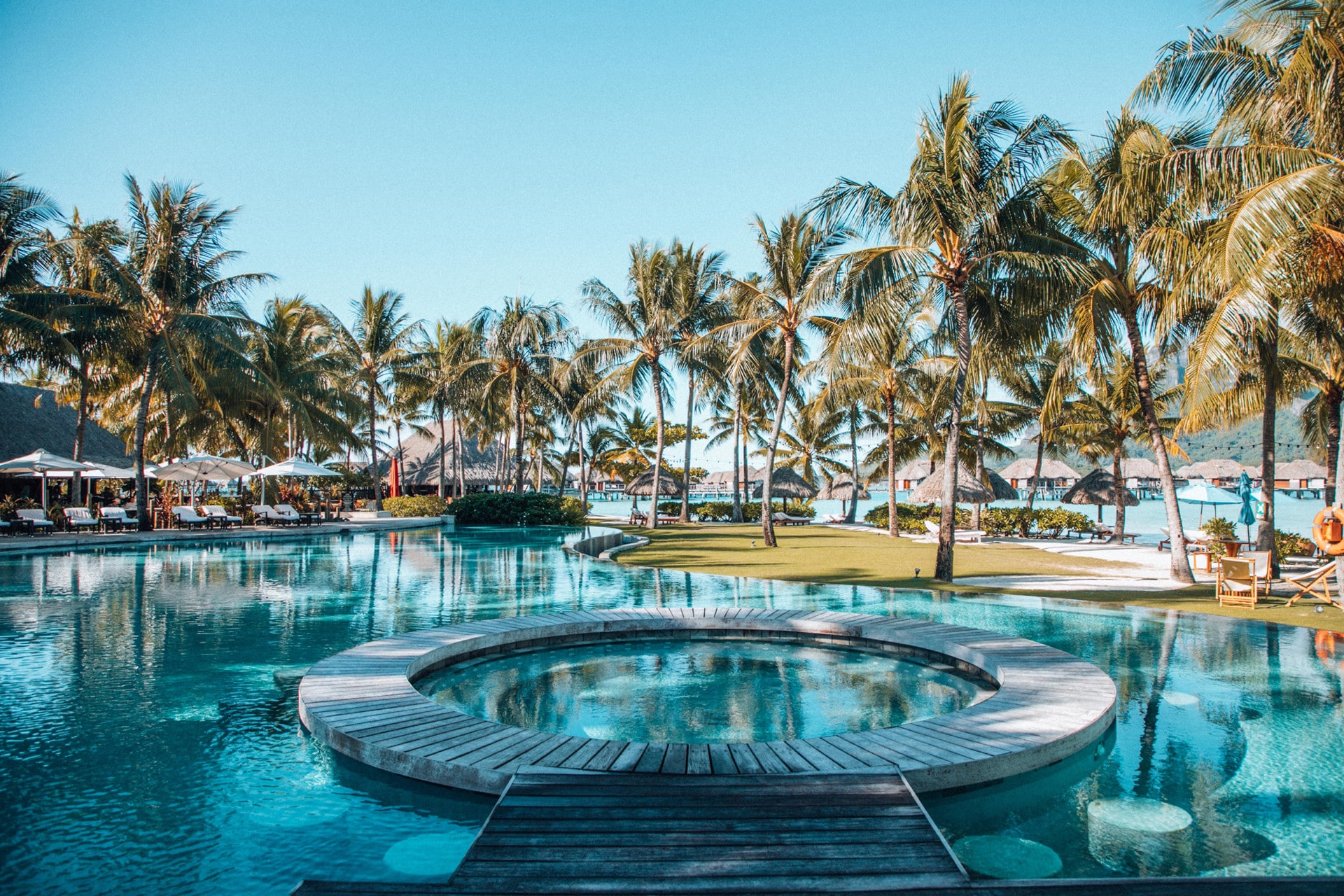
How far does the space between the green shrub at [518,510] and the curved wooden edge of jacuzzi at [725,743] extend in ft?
72.1

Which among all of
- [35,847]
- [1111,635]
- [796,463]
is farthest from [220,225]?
[796,463]

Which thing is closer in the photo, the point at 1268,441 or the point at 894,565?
the point at 1268,441

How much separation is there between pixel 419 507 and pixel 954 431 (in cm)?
2447

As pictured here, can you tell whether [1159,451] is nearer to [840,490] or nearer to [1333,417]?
[1333,417]

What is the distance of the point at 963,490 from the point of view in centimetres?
2659

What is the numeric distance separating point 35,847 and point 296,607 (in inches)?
298

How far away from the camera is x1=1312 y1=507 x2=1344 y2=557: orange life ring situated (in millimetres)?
9609

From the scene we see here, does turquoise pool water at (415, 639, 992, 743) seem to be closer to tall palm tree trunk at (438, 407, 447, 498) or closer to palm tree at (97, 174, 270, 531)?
palm tree at (97, 174, 270, 531)

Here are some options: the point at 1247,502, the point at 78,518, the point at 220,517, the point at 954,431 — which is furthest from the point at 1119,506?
the point at 78,518

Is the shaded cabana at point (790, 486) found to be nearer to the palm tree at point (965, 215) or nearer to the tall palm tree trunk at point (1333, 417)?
the tall palm tree trunk at point (1333, 417)

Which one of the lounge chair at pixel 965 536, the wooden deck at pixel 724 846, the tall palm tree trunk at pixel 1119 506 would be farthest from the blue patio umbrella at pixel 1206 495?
the wooden deck at pixel 724 846

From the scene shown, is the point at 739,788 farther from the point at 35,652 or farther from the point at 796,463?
the point at 796,463

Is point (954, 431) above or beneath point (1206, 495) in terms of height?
above

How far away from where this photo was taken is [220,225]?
73.5 feet
